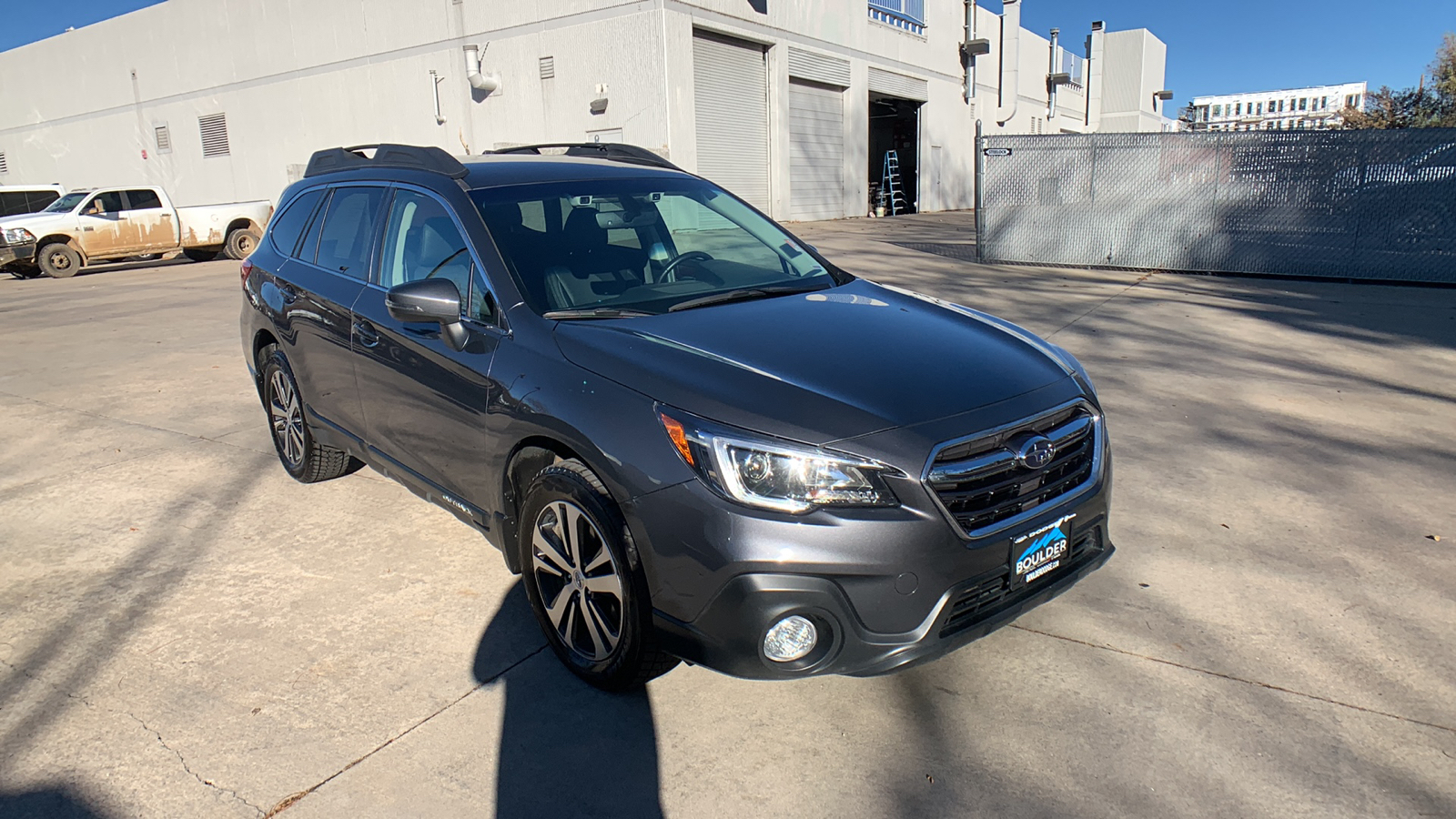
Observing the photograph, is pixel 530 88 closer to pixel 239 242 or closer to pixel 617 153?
pixel 239 242

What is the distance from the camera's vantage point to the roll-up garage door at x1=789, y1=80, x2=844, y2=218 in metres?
24.5

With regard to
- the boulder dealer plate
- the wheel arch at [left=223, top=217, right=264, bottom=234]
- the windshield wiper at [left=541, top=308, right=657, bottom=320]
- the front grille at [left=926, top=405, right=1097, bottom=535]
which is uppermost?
the wheel arch at [left=223, top=217, right=264, bottom=234]

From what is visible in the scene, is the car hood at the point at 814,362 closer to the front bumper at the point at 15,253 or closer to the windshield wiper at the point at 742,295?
the windshield wiper at the point at 742,295

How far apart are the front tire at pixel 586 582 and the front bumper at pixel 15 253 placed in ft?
64.9

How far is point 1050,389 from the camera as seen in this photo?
3014mm

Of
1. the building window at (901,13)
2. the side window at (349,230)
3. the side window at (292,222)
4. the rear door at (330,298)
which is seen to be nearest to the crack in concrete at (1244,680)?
the rear door at (330,298)

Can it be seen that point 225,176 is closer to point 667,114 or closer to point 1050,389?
point 667,114

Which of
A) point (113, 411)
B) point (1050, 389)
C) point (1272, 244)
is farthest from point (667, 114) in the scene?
point (1050, 389)

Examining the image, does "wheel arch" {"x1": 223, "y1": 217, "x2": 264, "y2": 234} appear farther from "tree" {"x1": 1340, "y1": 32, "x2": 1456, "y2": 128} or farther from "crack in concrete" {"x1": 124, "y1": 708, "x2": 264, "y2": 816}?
"tree" {"x1": 1340, "y1": 32, "x2": 1456, "y2": 128}

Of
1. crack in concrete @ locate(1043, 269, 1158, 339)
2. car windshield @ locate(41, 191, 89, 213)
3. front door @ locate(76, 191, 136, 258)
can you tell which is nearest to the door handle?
crack in concrete @ locate(1043, 269, 1158, 339)

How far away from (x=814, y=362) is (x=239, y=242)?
21523 mm

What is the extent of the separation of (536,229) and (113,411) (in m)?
5.15

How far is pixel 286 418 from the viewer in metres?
5.16

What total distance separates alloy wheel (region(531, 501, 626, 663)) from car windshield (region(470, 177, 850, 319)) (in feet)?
2.41
